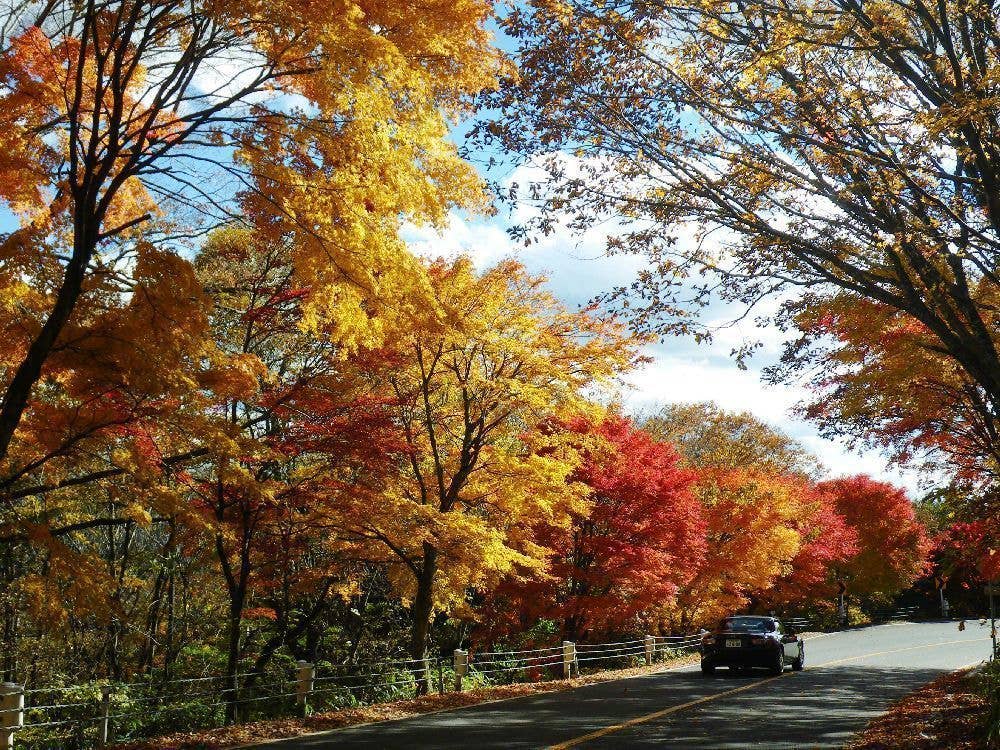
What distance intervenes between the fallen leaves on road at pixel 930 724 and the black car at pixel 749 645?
421 centimetres

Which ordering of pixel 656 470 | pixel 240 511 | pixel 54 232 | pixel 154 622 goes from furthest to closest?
pixel 656 470 < pixel 154 622 < pixel 240 511 < pixel 54 232

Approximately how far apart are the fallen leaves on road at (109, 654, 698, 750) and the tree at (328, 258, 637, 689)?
1.91 m

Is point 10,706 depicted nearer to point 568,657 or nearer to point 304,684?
point 304,684

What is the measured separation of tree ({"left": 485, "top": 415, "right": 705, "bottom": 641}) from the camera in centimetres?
2189

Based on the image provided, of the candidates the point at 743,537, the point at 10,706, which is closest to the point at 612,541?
the point at 743,537

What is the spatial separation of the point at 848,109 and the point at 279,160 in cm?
635

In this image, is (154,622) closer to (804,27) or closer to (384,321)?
(384,321)

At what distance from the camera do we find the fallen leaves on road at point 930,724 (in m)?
9.20

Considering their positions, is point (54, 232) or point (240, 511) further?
point (240, 511)

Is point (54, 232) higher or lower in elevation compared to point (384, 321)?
higher

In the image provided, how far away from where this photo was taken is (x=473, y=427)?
18.7 m

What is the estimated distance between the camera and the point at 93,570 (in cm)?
1000

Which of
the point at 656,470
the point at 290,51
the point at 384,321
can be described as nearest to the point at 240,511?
the point at 384,321

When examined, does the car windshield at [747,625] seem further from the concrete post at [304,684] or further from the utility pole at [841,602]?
the utility pole at [841,602]
